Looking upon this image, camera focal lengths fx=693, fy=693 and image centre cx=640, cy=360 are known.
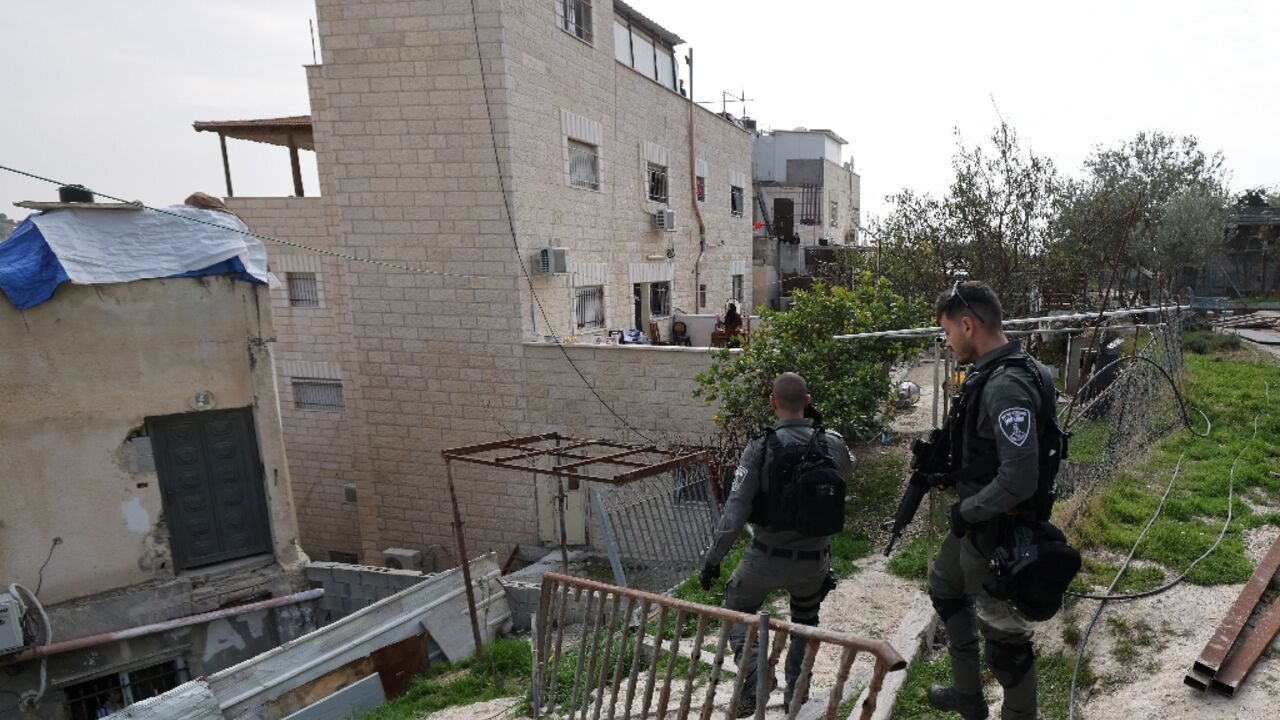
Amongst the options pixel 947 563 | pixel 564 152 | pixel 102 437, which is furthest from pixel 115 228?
pixel 947 563

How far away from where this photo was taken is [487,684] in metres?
6.17

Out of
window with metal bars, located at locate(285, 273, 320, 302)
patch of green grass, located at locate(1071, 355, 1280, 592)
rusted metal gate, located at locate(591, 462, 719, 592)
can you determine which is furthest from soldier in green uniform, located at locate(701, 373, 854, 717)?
window with metal bars, located at locate(285, 273, 320, 302)

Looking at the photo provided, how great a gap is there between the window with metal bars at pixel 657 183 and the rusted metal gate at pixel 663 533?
824 centimetres

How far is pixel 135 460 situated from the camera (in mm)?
8250

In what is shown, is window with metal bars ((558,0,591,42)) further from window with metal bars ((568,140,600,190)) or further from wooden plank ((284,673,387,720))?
wooden plank ((284,673,387,720))

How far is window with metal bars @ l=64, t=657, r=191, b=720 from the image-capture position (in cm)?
764

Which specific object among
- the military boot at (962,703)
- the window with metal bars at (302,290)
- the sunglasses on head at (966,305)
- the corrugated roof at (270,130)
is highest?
the corrugated roof at (270,130)

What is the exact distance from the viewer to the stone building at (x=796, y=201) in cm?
2389

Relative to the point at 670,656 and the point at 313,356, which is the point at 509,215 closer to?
the point at 313,356

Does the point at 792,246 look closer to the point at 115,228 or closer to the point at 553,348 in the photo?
the point at 553,348

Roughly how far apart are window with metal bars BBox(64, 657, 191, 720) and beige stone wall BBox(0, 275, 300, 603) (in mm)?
1024

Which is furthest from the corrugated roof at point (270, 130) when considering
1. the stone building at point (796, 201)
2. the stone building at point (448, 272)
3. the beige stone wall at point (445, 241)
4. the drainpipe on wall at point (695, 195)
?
the stone building at point (796, 201)

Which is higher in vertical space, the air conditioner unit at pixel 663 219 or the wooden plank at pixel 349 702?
the air conditioner unit at pixel 663 219

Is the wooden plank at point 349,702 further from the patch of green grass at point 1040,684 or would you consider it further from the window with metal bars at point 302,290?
the window with metal bars at point 302,290
